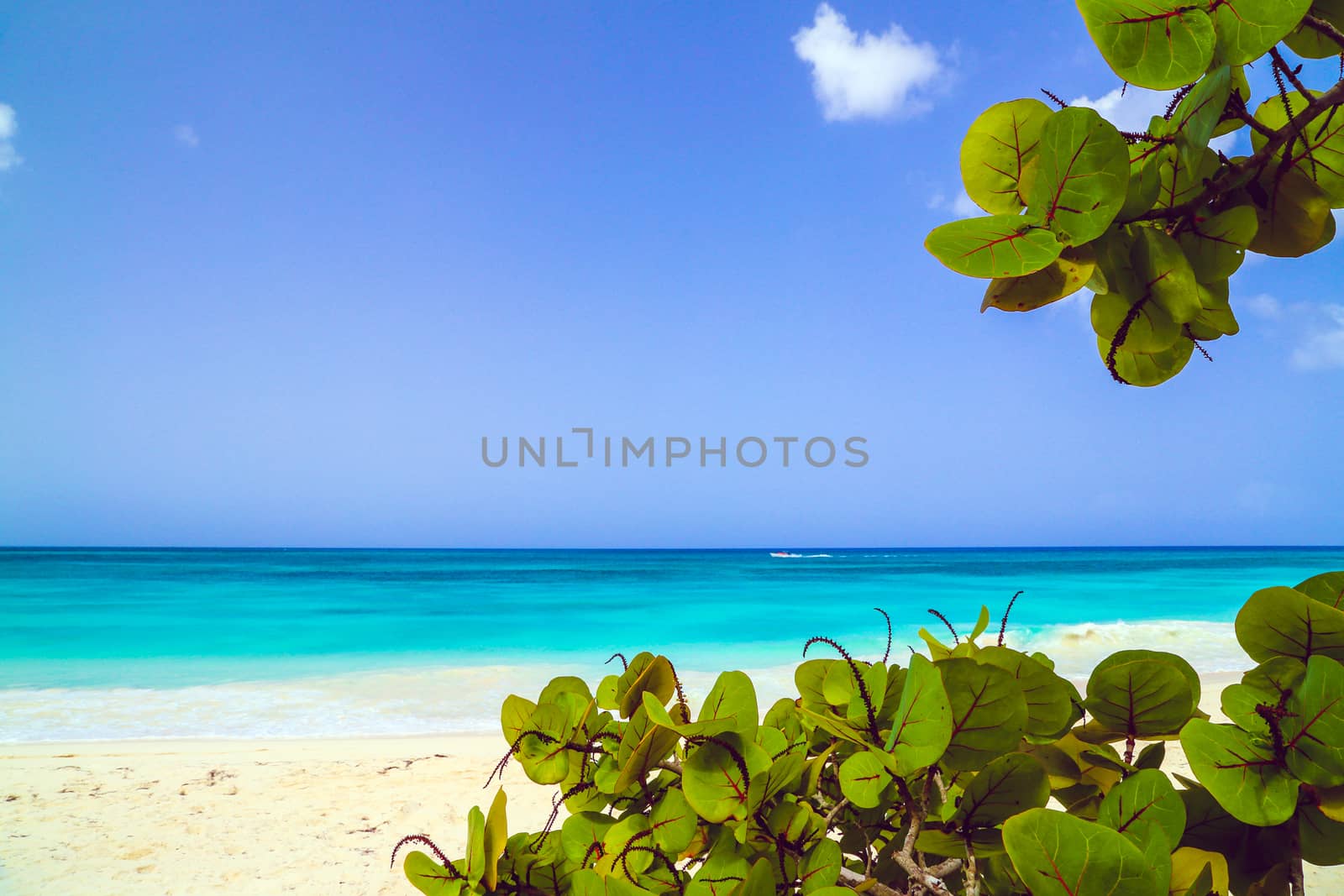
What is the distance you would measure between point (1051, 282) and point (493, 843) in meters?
0.62

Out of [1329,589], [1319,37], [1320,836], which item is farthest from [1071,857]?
[1319,37]

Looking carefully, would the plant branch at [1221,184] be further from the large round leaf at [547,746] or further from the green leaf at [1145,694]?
the large round leaf at [547,746]

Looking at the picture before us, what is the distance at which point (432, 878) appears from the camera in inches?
25.5

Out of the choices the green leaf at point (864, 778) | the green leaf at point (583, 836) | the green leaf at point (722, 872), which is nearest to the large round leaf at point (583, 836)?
the green leaf at point (583, 836)

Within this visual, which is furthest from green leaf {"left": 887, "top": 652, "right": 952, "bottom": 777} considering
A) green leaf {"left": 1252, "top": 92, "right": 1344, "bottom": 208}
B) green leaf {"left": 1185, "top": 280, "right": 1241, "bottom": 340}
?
green leaf {"left": 1252, "top": 92, "right": 1344, "bottom": 208}

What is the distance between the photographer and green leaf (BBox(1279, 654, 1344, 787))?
1.35 ft

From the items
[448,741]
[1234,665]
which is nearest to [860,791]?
[448,741]

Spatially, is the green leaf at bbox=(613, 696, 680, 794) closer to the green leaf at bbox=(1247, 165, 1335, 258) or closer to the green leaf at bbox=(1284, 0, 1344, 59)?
the green leaf at bbox=(1247, 165, 1335, 258)

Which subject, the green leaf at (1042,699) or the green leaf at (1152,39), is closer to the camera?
the green leaf at (1152,39)

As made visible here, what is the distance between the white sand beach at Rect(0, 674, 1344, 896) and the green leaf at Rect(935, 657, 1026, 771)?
3.69 m

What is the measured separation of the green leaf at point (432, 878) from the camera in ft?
2.06

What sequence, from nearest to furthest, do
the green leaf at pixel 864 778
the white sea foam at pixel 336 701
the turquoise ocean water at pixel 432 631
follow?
the green leaf at pixel 864 778, the white sea foam at pixel 336 701, the turquoise ocean water at pixel 432 631

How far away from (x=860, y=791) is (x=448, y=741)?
598cm

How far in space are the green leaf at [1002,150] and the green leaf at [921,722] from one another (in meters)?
0.30
